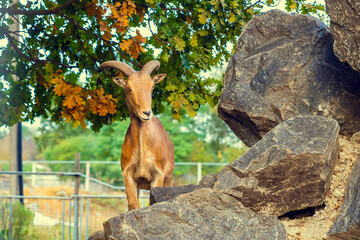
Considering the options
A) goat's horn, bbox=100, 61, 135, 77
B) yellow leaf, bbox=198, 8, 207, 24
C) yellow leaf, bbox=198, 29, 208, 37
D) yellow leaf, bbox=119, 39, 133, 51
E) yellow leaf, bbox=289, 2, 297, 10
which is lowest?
goat's horn, bbox=100, 61, 135, 77

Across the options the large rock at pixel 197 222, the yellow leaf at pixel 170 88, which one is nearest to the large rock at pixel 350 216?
the large rock at pixel 197 222

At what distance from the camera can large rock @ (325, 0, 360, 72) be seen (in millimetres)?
4020

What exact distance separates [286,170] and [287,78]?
0.96 meters

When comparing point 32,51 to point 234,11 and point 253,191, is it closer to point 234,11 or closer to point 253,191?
point 234,11

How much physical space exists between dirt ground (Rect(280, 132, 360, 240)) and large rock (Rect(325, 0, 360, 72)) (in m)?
0.73

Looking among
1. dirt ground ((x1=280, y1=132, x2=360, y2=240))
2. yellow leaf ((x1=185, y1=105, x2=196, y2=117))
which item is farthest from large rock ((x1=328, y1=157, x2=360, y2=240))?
yellow leaf ((x1=185, y1=105, x2=196, y2=117))

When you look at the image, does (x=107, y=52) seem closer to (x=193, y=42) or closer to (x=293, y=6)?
(x=193, y=42)

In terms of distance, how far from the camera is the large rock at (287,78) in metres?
4.49

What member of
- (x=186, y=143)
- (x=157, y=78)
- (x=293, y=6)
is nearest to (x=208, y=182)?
(x=157, y=78)

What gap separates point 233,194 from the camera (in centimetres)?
402

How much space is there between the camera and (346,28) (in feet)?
13.4

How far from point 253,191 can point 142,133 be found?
2.00 meters

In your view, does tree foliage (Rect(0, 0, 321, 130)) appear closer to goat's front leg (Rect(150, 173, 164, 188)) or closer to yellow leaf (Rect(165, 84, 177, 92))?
yellow leaf (Rect(165, 84, 177, 92))

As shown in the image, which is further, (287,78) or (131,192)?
(131,192)
